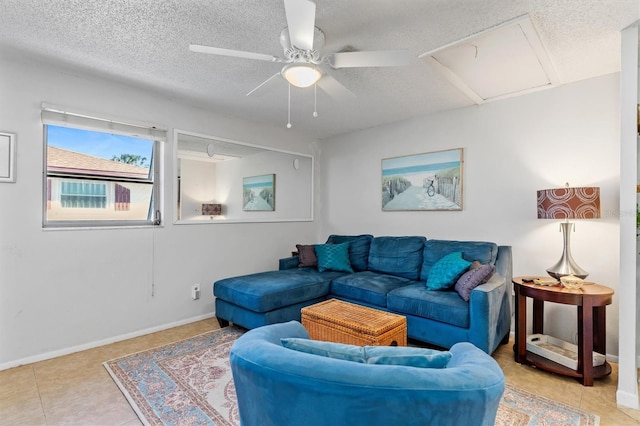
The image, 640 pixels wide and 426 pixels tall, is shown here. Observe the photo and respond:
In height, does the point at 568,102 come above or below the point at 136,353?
above

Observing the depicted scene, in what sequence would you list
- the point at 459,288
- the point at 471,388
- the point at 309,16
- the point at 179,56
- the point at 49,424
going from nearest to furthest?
the point at 471,388 < the point at 309,16 < the point at 49,424 < the point at 179,56 < the point at 459,288

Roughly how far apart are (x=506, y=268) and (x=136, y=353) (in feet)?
11.2

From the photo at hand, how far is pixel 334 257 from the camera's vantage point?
12.6ft

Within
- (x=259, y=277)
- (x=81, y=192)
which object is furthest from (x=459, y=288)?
(x=81, y=192)

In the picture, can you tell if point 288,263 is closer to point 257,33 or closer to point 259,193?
point 259,193

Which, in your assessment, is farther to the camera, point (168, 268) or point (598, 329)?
point (168, 268)

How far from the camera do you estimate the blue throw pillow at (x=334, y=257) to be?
3.80m

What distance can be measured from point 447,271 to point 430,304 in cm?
38

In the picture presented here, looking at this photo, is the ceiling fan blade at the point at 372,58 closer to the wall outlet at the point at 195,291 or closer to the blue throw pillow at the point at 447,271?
the blue throw pillow at the point at 447,271

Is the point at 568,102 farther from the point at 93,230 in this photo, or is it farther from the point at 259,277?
the point at 93,230

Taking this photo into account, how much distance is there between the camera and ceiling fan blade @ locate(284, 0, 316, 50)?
1.51 metres

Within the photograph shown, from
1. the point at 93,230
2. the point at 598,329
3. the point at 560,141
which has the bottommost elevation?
the point at 598,329

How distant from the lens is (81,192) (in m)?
2.89

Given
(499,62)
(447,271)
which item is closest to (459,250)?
(447,271)
